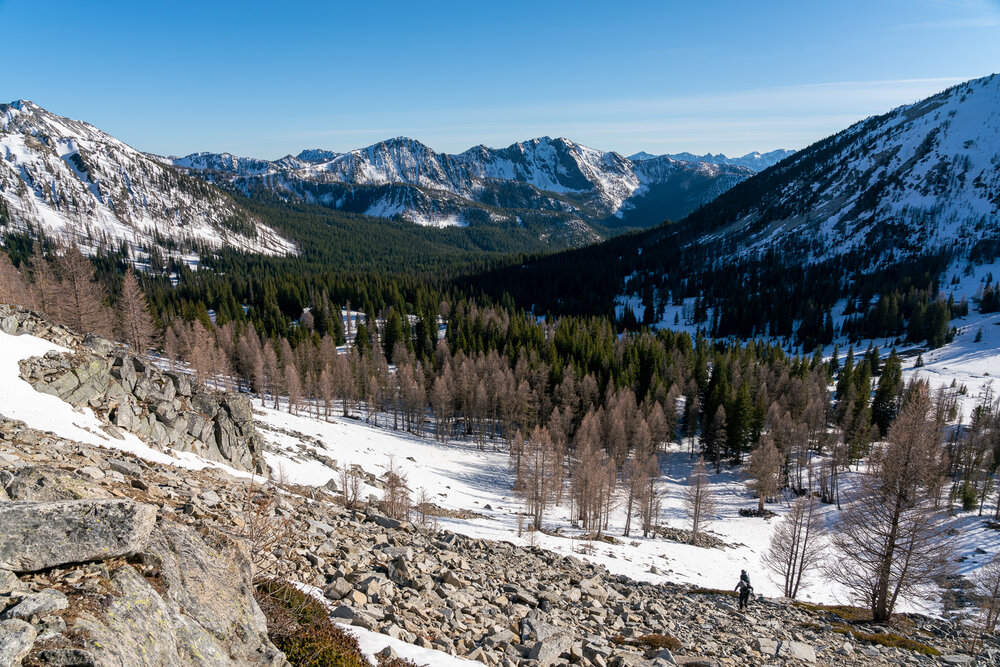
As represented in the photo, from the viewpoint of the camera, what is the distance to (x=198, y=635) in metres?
7.20

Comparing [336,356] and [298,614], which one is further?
[336,356]

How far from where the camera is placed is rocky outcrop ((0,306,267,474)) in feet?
82.9

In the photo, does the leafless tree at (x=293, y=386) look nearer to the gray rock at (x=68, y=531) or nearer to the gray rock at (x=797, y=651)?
the gray rock at (x=797, y=651)

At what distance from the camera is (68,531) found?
6.63 metres

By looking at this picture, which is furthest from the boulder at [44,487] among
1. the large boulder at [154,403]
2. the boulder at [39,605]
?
the large boulder at [154,403]

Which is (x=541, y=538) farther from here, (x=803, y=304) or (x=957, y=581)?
(x=803, y=304)

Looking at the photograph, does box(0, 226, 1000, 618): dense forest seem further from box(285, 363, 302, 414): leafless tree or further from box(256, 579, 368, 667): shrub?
box(256, 579, 368, 667): shrub

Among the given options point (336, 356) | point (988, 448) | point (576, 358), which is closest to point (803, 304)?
point (988, 448)

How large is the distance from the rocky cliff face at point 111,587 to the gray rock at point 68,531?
0.01 metres

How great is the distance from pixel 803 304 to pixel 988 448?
99710 millimetres

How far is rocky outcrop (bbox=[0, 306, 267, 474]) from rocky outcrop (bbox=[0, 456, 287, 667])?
21226mm

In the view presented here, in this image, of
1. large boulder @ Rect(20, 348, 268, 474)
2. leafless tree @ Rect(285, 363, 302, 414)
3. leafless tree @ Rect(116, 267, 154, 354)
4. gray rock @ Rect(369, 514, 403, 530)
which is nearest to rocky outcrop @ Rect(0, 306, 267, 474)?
large boulder @ Rect(20, 348, 268, 474)

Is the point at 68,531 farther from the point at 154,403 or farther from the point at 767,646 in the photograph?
the point at 154,403

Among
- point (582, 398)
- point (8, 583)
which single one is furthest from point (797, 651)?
point (582, 398)
